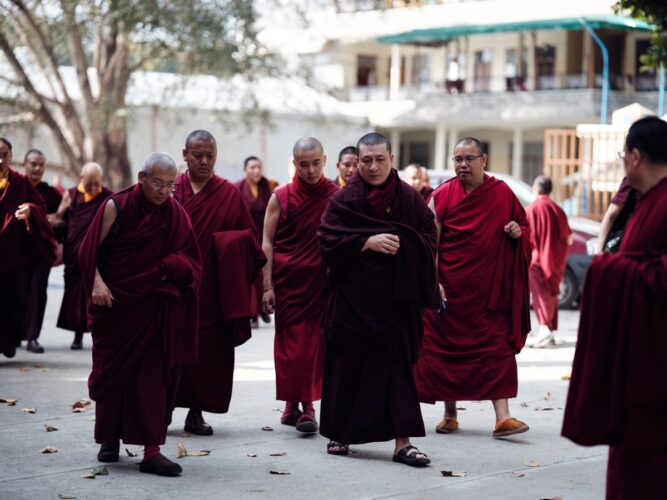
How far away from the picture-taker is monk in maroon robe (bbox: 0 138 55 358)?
402 inches

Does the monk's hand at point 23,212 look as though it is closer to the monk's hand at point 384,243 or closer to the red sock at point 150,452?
the red sock at point 150,452

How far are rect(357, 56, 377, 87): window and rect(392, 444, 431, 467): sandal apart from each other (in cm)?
3536

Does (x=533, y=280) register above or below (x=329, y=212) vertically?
below

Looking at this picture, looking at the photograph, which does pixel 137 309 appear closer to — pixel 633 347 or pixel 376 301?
pixel 376 301

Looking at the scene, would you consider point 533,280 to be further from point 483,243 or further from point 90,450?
point 90,450

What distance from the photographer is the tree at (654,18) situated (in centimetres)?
720

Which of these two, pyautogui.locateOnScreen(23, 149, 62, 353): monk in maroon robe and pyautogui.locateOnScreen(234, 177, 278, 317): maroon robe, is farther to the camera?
pyautogui.locateOnScreen(234, 177, 278, 317): maroon robe

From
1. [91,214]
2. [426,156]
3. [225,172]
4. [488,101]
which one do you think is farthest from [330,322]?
[426,156]

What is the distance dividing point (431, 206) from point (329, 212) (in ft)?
3.75

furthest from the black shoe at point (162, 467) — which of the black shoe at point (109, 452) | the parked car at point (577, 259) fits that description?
the parked car at point (577, 259)

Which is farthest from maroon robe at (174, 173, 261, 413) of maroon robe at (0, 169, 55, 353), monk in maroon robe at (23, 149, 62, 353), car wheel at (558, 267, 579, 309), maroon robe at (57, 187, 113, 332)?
car wheel at (558, 267, 579, 309)

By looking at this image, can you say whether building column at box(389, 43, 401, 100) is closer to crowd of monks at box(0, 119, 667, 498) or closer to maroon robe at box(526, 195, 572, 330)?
maroon robe at box(526, 195, 572, 330)

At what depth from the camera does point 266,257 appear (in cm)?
764

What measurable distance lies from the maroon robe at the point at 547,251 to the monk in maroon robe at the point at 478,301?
5.33m
